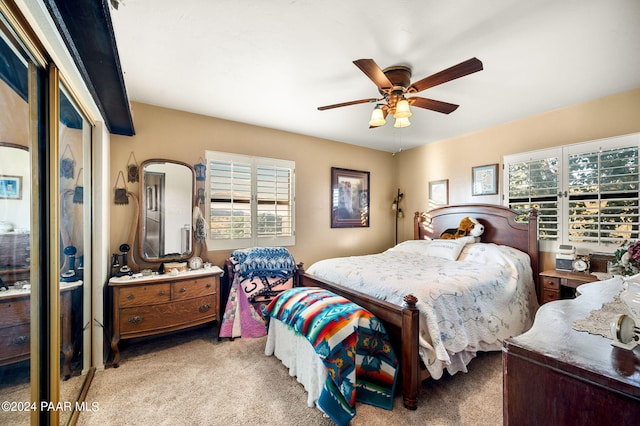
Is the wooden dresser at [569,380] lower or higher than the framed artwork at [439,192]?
lower

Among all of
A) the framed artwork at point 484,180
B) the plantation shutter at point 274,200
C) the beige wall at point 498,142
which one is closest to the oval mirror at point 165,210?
the plantation shutter at point 274,200

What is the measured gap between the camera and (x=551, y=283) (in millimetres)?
2824

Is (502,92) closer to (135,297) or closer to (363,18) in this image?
(363,18)

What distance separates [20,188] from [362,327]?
6.45 feet

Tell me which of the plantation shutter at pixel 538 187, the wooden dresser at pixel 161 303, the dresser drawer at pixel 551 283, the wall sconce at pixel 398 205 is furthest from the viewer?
Answer: the wall sconce at pixel 398 205

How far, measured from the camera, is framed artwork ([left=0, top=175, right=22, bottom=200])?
0.99 m

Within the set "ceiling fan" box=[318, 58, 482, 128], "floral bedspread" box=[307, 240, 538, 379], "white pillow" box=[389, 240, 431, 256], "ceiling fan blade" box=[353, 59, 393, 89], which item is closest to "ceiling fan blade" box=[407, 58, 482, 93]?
"ceiling fan" box=[318, 58, 482, 128]

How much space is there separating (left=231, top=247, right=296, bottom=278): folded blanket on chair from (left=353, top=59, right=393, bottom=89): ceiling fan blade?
2156 millimetres

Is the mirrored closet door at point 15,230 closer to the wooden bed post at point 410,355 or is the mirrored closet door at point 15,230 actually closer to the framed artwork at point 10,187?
the framed artwork at point 10,187

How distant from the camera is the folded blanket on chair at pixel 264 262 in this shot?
3.06 m

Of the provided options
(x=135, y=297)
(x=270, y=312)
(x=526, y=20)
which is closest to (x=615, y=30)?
(x=526, y=20)

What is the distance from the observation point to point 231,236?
11.3ft

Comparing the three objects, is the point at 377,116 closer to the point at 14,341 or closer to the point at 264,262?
the point at 264,262

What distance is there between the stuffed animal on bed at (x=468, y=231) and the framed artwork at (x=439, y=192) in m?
0.59
